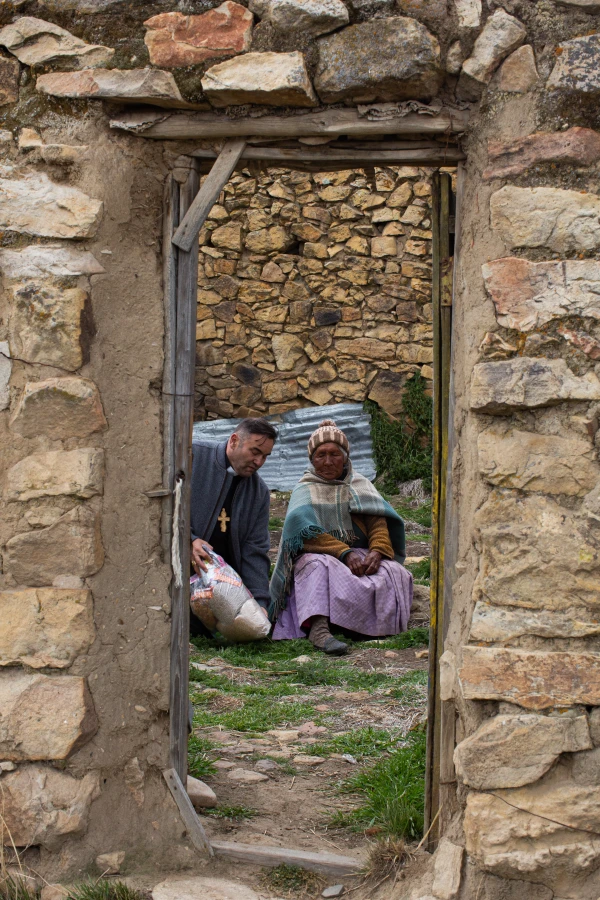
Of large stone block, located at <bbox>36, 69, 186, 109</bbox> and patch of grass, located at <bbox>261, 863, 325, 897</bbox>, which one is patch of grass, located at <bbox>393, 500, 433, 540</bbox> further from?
large stone block, located at <bbox>36, 69, 186, 109</bbox>

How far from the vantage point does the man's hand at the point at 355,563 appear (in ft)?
19.8

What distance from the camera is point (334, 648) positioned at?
5.55 metres

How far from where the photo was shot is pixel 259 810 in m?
3.60

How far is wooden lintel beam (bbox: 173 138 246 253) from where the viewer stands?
296 cm

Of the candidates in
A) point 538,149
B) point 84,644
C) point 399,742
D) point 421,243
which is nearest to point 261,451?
point 399,742

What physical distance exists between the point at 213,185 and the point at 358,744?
96.5 inches

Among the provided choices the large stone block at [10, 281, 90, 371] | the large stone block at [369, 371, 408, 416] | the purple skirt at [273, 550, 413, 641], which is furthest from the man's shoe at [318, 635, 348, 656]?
the large stone block at [369, 371, 408, 416]

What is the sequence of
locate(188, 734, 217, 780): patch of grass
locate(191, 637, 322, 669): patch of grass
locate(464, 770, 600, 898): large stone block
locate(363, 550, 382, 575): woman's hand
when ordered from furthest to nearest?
locate(363, 550, 382, 575): woman's hand < locate(191, 637, 322, 669): patch of grass < locate(188, 734, 217, 780): patch of grass < locate(464, 770, 600, 898): large stone block

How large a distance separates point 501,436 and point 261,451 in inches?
118

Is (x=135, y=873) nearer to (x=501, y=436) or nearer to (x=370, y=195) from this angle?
(x=501, y=436)

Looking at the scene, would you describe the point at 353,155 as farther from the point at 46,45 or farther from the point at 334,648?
the point at 334,648

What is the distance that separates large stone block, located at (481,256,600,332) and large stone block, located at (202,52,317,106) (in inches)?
30.0

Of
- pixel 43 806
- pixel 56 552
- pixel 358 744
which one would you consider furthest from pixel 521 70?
pixel 358 744

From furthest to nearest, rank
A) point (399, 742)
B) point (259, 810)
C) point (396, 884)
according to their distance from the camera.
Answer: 1. point (399, 742)
2. point (259, 810)
3. point (396, 884)
